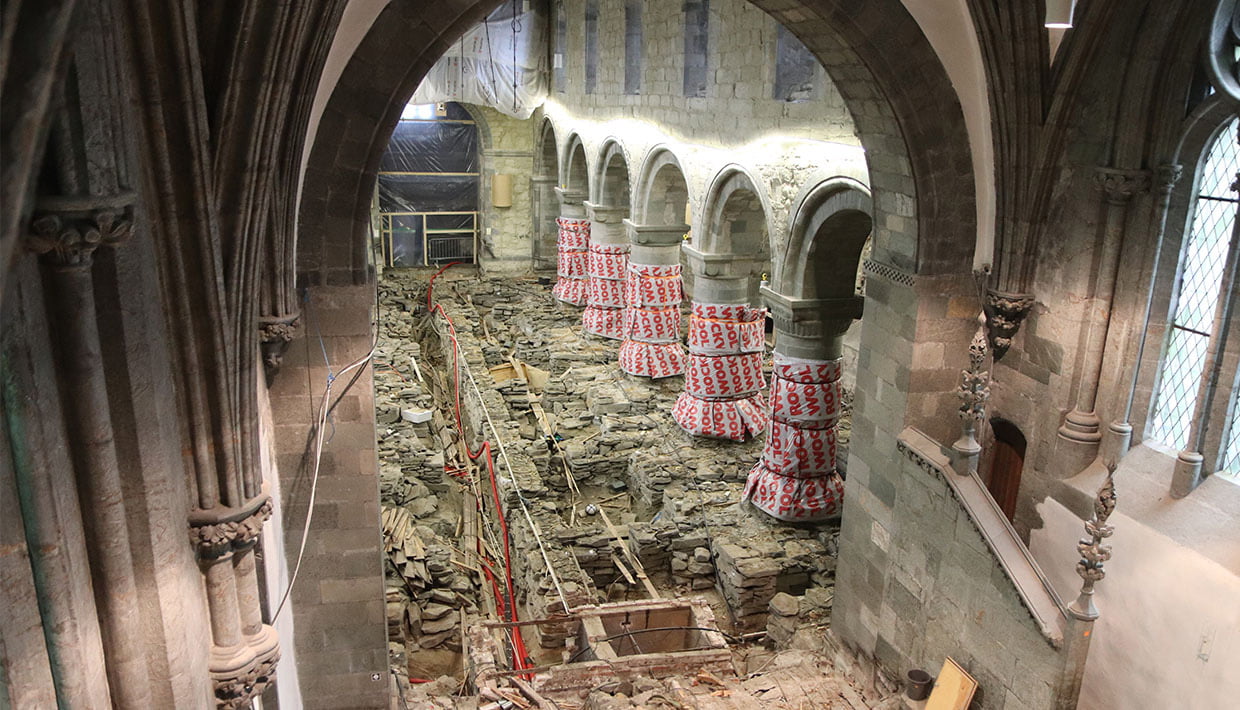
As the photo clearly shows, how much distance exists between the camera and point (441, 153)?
1000 inches

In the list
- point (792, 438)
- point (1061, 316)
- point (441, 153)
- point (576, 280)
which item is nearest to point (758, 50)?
point (792, 438)

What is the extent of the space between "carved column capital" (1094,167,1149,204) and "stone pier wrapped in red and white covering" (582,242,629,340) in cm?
1215

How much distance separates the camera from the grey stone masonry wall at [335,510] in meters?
6.64

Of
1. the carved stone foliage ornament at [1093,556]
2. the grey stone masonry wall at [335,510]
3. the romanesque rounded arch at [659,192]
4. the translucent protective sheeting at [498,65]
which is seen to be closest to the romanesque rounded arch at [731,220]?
the romanesque rounded arch at [659,192]

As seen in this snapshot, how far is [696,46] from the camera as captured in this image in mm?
13406

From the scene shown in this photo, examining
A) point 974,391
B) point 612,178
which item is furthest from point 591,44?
point 974,391

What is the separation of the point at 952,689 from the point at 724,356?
23.4 feet

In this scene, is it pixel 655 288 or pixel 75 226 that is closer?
pixel 75 226

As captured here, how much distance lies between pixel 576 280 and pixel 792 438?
407 inches

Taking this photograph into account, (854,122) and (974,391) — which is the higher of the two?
(854,122)

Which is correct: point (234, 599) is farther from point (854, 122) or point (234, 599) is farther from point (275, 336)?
point (854, 122)

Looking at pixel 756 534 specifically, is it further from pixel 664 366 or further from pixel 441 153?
pixel 441 153

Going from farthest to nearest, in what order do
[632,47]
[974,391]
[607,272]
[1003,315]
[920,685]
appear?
1. [607,272]
2. [632,47]
3. [1003,315]
4. [920,685]
5. [974,391]

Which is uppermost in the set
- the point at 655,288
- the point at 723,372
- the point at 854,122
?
the point at 854,122
